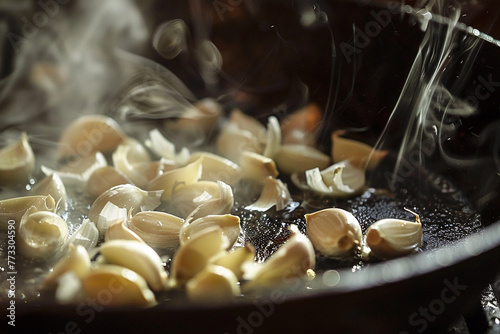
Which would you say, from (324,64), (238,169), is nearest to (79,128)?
(238,169)

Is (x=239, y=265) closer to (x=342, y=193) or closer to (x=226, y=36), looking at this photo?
(x=342, y=193)

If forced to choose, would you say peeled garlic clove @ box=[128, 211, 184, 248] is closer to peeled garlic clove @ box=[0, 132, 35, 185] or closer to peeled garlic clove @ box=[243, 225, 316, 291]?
peeled garlic clove @ box=[243, 225, 316, 291]

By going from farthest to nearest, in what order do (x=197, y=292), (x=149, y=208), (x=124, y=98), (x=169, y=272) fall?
(x=124, y=98) → (x=149, y=208) → (x=169, y=272) → (x=197, y=292)

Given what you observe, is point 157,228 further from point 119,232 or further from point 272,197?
point 272,197

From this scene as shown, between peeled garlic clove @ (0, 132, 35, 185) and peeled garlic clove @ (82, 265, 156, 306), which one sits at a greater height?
peeled garlic clove @ (82, 265, 156, 306)

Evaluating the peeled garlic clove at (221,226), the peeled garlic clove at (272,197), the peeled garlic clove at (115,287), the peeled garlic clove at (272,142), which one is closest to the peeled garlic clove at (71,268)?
the peeled garlic clove at (115,287)

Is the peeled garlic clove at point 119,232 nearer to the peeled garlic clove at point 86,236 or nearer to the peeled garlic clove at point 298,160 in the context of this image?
the peeled garlic clove at point 86,236

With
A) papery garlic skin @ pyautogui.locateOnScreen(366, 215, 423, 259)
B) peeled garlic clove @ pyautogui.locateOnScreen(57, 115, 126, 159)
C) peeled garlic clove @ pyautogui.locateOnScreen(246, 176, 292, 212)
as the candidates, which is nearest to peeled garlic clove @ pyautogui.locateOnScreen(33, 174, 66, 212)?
peeled garlic clove @ pyautogui.locateOnScreen(57, 115, 126, 159)
